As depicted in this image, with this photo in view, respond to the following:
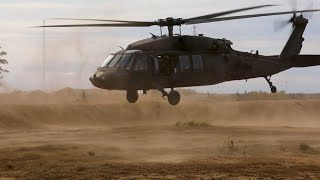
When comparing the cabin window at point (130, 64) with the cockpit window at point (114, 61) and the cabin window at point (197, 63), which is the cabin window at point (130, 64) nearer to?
the cockpit window at point (114, 61)

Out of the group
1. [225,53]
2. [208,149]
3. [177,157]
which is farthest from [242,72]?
[177,157]

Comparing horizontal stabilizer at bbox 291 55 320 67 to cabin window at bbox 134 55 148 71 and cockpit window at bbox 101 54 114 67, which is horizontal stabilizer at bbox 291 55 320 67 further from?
cockpit window at bbox 101 54 114 67

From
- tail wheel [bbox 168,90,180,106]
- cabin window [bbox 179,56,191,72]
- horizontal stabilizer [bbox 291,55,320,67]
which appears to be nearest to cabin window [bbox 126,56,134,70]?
tail wheel [bbox 168,90,180,106]

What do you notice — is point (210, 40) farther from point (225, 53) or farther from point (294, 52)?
point (294, 52)

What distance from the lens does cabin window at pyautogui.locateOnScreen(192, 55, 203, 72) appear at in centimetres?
2298

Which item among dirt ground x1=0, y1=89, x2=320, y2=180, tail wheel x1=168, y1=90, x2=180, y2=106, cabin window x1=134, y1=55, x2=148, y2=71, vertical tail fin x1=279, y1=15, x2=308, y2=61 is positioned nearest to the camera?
dirt ground x1=0, y1=89, x2=320, y2=180

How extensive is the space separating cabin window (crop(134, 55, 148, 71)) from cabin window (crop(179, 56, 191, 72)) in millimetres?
1560

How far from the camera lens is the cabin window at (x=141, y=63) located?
2172cm

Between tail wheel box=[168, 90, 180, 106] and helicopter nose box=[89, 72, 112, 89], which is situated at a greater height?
helicopter nose box=[89, 72, 112, 89]

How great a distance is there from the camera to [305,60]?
87.4ft

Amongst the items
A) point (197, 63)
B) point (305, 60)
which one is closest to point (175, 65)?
point (197, 63)

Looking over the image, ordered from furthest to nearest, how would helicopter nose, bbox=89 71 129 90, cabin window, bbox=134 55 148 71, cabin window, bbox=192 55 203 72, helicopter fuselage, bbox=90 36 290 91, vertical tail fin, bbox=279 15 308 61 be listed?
vertical tail fin, bbox=279 15 308 61
cabin window, bbox=192 55 203 72
cabin window, bbox=134 55 148 71
helicopter fuselage, bbox=90 36 290 91
helicopter nose, bbox=89 71 129 90

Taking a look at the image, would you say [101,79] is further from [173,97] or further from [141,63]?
[173,97]

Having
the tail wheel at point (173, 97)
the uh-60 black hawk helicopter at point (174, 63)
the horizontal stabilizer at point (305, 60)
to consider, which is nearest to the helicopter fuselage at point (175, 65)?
the uh-60 black hawk helicopter at point (174, 63)
